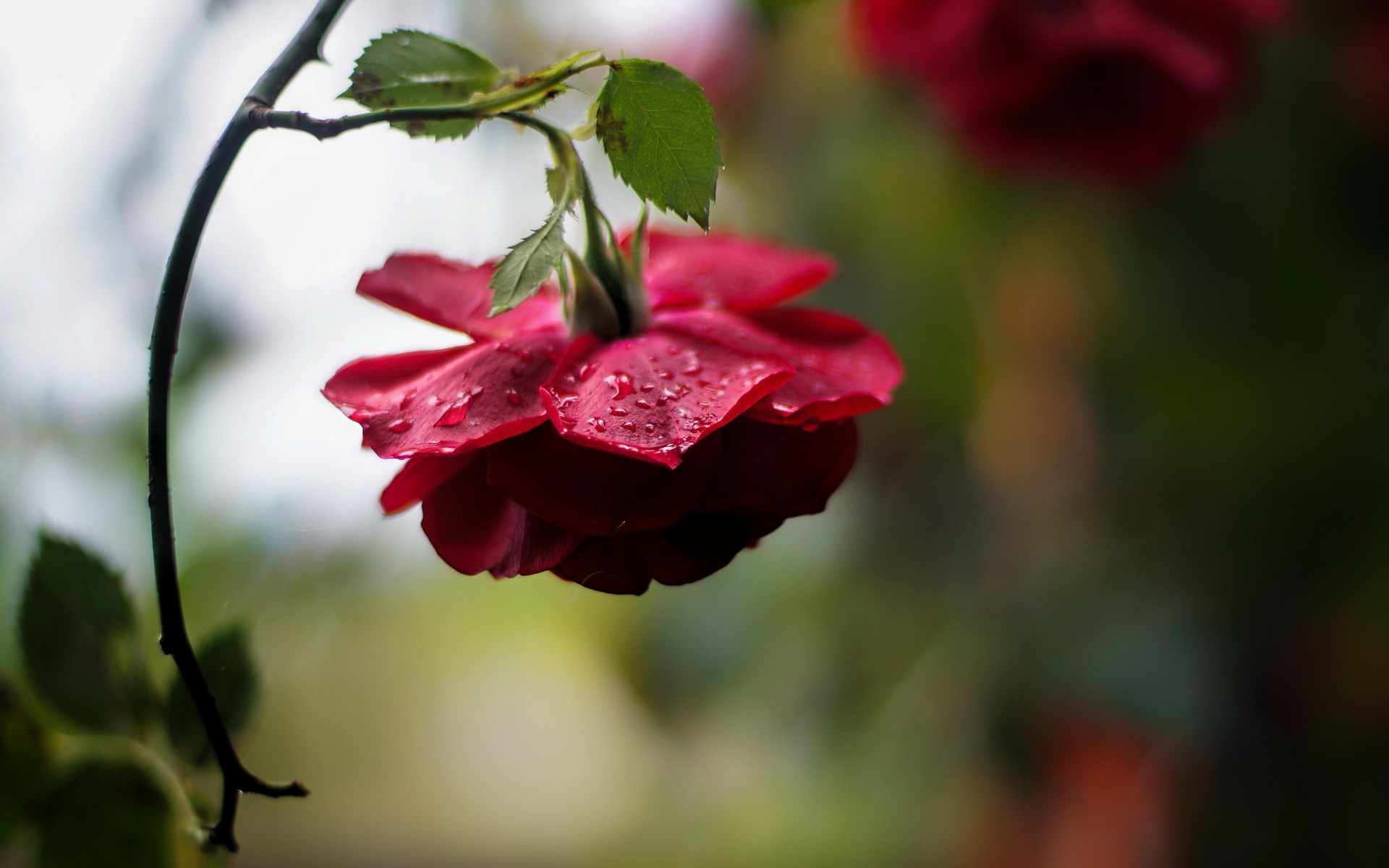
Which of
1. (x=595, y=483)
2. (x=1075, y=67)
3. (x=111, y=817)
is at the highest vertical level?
(x=1075, y=67)

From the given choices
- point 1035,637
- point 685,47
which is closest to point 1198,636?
point 1035,637

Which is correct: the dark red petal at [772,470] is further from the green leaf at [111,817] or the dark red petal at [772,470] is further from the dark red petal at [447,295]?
the green leaf at [111,817]

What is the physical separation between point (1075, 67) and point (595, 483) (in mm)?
234

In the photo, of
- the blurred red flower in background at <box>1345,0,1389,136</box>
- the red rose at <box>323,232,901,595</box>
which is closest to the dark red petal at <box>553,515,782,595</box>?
the red rose at <box>323,232,901,595</box>

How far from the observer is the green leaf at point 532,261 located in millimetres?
119

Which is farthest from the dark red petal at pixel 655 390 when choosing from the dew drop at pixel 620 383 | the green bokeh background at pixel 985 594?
the green bokeh background at pixel 985 594

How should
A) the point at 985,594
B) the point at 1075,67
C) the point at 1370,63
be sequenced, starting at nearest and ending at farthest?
the point at 1075,67 → the point at 1370,63 → the point at 985,594

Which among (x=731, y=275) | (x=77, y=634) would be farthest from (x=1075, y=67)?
(x=77, y=634)

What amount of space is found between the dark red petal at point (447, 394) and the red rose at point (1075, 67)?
0.18 metres

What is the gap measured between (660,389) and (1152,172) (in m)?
0.26

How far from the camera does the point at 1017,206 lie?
0.48m

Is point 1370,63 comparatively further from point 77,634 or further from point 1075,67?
point 77,634

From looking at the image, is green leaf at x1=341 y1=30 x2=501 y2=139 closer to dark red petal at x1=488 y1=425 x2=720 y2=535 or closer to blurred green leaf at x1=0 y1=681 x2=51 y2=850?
dark red petal at x1=488 y1=425 x2=720 y2=535

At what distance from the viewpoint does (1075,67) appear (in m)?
0.29
